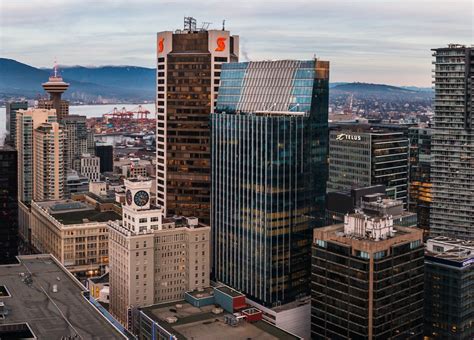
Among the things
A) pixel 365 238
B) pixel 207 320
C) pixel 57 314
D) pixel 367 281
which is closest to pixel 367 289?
pixel 367 281

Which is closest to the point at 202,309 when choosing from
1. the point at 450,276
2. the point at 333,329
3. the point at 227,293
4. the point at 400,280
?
the point at 227,293

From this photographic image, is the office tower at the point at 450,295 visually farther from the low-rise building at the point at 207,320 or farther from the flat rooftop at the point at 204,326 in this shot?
the flat rooftop at the point at 204,326

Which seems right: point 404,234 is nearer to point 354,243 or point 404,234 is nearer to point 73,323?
point 354,243

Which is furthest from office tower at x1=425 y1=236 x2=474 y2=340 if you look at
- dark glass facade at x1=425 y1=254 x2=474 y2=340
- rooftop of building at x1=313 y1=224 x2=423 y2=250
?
rooftop of building at x1=313 y1=224 x2=423 y2=250

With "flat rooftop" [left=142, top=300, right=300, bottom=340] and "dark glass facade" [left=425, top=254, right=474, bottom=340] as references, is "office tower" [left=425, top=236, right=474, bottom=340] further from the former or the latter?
"flat rooftop" [left=142, top=300, right=300, bottom=340]

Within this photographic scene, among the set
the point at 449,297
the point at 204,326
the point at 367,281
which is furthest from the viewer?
the point at 449,297

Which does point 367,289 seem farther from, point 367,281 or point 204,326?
point 204,326
